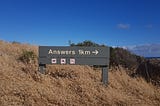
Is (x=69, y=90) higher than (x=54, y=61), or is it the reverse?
(x=54, y=61)

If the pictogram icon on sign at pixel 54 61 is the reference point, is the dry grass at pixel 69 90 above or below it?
below

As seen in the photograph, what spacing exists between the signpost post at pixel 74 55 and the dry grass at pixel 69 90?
0.52 metres

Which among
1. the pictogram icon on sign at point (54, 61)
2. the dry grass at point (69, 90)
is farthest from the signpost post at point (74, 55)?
the dry grass at point (69, 90)

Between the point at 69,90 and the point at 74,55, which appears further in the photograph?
the point at 74,55

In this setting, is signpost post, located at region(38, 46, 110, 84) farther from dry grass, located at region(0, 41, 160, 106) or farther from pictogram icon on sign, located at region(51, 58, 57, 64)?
dry grass, located at region(0, 41, 160, 106)

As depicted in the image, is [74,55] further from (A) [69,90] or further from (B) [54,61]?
(A) [69,90]

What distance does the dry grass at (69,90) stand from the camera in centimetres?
789

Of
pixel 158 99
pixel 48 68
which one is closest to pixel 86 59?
pixel 48 68

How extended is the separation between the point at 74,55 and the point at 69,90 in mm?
1922

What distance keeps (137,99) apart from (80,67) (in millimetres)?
4265

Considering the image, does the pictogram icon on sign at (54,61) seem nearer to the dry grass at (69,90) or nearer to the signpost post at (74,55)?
the signpost post at (74,55)

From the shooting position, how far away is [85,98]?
8234 mm

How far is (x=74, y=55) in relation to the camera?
1056 centimetres

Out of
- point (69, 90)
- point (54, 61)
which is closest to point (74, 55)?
point (54, 61)
